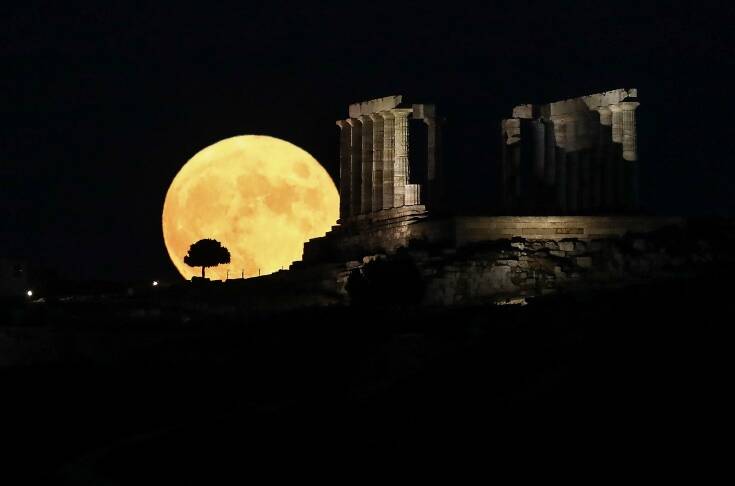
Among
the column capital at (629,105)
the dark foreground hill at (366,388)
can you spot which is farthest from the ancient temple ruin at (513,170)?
the dark foreground hill at (366,388)

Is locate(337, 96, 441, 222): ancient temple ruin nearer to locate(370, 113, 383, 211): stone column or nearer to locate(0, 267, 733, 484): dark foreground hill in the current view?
locate(370, 113, 383, 211): stone column

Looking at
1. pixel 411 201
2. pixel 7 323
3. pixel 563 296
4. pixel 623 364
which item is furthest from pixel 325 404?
pixel 411 201

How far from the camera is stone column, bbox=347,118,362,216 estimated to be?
8012 centimetres

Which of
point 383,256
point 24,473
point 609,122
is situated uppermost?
point 609,122

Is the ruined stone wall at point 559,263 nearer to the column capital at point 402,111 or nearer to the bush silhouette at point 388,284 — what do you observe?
the bush silhouette at point 388,284

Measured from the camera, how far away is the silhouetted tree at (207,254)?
86000 millimetres

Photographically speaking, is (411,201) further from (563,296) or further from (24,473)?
(24,473)

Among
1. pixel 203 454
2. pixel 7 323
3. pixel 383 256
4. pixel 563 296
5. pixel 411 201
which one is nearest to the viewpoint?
pixel 203 454

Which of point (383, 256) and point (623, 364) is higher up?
point (383, 256)

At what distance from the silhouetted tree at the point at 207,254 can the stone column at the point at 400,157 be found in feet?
44.6

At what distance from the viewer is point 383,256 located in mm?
71062

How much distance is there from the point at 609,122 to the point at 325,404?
40454 millimetres

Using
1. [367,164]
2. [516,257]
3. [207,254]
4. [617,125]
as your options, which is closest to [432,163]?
[367,164]

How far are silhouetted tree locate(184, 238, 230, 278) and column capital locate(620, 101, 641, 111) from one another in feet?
80.8
